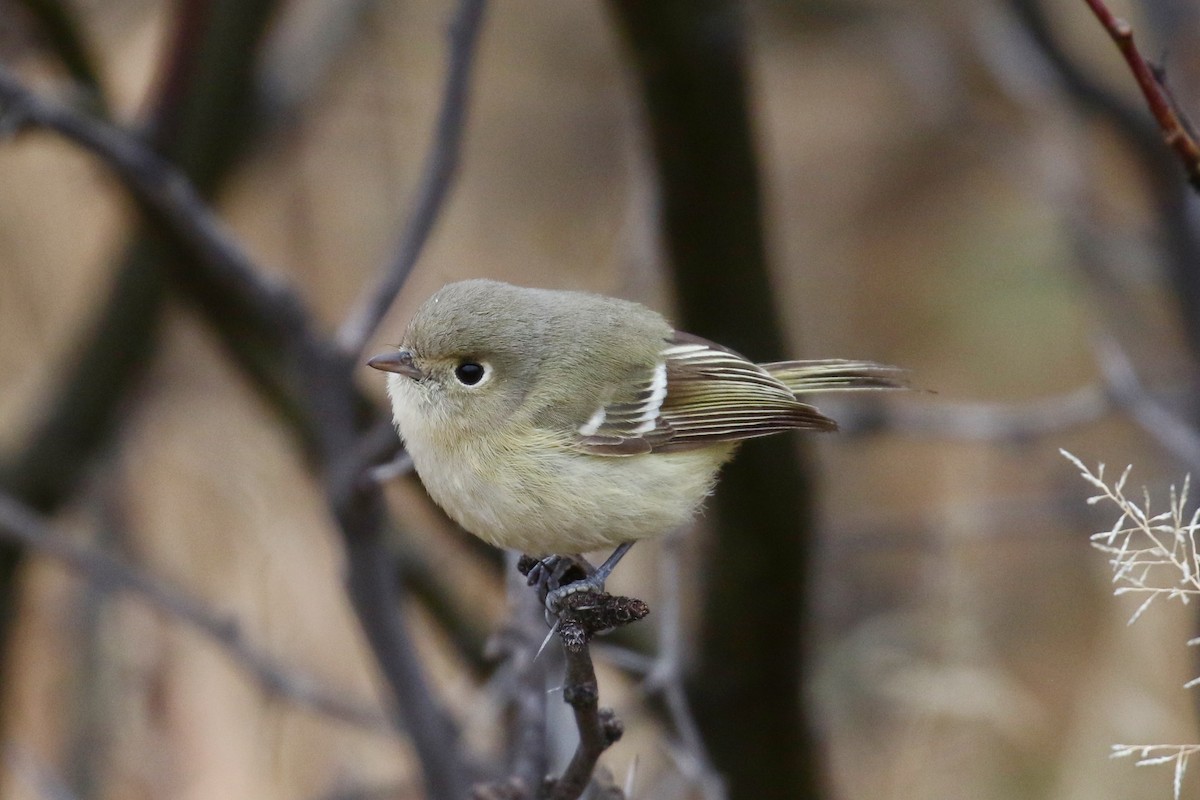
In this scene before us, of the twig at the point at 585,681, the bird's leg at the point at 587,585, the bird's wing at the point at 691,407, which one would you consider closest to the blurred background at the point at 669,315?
the bird's wing at the point at 691,407

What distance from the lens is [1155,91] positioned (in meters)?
1.57

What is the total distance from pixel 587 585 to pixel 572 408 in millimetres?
415

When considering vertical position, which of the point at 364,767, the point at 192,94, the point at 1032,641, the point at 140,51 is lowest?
the point at 1032,641

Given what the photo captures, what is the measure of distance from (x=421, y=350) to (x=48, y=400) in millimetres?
1921

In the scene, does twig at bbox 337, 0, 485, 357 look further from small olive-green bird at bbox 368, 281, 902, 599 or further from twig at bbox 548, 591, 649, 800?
twig at bbox 548, 591, 649, 800

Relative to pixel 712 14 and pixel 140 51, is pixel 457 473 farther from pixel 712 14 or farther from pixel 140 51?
pixel 140 51

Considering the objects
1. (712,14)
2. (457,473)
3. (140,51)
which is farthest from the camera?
(140,51)

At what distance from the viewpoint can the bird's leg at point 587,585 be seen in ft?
6.32

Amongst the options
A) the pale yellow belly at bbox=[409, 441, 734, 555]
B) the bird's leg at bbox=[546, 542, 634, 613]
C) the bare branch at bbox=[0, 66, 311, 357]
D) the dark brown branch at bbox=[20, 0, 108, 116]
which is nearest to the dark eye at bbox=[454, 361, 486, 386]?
the pale yellow belly at bbox=[409, 441, 734, 555]

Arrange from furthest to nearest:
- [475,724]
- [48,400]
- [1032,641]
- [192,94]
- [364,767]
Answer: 1. [1032,641]
2. [364,767]
3. [48,400]
4. [192,94]
5. [475,724]

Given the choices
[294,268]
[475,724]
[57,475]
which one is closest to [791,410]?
[475,724]

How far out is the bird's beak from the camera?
2.31 metres

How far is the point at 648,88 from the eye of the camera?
9.54ft

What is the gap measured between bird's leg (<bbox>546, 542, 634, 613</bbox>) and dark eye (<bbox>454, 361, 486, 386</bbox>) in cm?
40
